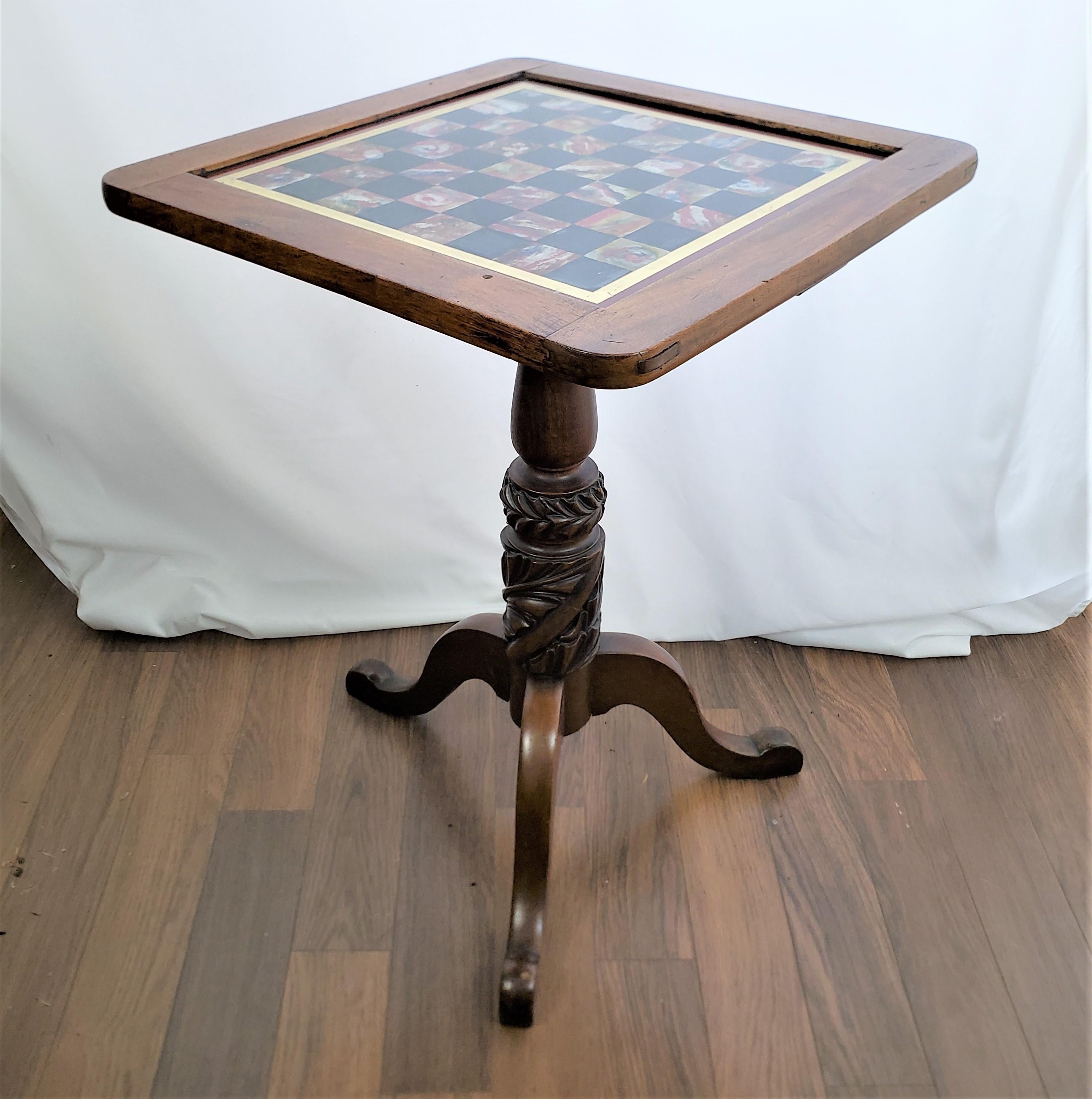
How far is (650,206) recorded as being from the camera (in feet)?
3.46

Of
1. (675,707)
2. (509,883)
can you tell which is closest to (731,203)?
(675,707)

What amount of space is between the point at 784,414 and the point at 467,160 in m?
0.77

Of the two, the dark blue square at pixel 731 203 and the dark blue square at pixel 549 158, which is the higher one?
the dark blue square at pixel 731 203

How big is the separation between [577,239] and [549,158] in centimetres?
22

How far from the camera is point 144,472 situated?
184 cm

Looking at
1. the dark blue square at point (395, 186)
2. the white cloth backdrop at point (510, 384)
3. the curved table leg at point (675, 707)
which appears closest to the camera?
the dark blue square at point (395, 186)

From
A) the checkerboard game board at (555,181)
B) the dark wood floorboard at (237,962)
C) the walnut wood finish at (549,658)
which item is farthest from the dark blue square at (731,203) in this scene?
the dark wood floorboard at (237,962)

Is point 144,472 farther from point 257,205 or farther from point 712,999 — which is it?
point 712,999

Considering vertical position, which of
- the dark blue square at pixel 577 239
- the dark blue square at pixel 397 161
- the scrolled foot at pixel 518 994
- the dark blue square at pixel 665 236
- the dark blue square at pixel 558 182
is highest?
the dark blue square at pixel 577 239

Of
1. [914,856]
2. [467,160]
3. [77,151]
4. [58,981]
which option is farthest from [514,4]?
[58,981]

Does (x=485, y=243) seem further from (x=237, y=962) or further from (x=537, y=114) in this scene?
(x=237, y=962)

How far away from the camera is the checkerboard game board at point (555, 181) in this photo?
0.97 meters

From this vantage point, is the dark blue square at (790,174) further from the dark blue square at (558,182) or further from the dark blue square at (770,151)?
the dark blue square at (558,182)

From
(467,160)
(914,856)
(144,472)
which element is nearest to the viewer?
(467,160)
